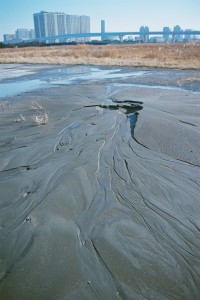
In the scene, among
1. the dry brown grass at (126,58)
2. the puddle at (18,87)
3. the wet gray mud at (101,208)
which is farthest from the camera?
the dry brown grass at (126,58)

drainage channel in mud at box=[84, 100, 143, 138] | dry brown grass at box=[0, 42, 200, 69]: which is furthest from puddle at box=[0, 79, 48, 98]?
dry brown grass at box=[0, 42, 200, 69]

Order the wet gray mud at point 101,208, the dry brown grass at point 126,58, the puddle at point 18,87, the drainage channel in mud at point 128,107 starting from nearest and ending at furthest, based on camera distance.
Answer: the wet gray mud at point 101,208 → the drainage channel in mud at point 128,107 → the puddle at point 18,87 → the dry brown grass at point 126,58

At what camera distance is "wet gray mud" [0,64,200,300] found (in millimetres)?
2605

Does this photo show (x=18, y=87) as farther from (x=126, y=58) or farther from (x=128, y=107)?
(x=126, y=58)

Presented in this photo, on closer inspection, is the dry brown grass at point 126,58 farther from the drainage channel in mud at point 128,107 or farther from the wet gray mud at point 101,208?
the wet gray mud at point 101,208

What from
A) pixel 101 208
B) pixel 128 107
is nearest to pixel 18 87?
pixel 128 107

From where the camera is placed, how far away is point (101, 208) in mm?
3627

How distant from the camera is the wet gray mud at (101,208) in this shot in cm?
261

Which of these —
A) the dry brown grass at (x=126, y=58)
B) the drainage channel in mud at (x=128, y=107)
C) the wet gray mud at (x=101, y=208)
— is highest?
the dry brown grass at (x=126, y=58)

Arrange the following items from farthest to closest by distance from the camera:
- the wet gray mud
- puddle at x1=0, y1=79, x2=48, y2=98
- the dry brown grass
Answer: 1. the dry brown grass
2. puddle at x1=0, y1=79, x2=48, y2=98
3. the wet gray mud

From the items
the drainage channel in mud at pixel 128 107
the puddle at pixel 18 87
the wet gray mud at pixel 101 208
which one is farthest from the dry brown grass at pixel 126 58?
the wet gray mud at pixel 101 208

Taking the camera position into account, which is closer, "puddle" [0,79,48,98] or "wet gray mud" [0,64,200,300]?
"wet gray mud" [0,64,200,300]

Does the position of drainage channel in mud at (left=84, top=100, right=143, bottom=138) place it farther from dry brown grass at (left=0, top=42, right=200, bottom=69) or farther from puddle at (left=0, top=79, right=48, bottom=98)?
dry brown grass at (left=0, top=42, right=200, bottom=69)

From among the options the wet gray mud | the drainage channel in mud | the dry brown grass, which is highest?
Answer: the dry brown grass
